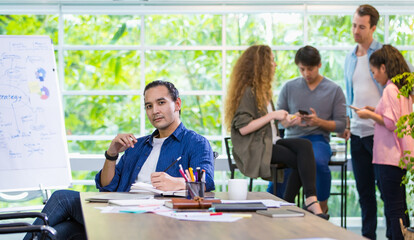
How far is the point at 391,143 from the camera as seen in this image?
425cm

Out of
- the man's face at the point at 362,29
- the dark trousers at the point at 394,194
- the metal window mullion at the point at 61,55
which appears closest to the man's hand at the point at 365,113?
the dark trousers at the point at 394,194

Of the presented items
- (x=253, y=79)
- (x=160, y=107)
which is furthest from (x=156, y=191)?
(x=253, y=79)

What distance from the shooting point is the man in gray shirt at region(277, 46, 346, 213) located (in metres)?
4.66

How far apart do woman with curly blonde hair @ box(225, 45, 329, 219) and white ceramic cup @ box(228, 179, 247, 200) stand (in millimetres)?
2017

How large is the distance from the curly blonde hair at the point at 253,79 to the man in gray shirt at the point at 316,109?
0.32 meters

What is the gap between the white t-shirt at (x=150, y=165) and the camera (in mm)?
2943

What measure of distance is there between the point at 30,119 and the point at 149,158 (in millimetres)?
1866

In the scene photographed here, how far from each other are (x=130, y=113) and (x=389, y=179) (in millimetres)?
2769

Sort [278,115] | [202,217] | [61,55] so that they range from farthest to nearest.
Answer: [61,55], [278,115], [202,217]

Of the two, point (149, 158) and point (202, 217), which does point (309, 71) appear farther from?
point (202, 217)

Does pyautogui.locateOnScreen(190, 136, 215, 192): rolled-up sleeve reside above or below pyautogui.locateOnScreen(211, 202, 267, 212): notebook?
above

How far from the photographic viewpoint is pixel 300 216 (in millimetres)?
1873

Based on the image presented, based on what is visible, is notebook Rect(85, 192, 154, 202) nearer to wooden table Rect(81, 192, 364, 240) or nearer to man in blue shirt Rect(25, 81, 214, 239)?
man in blue shirt Rect(25, 81, 214, 239)

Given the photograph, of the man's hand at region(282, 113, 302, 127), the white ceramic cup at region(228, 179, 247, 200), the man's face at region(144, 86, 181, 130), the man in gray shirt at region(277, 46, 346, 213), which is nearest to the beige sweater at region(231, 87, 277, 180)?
the man's hand at region(282, 113, 302, 127)
